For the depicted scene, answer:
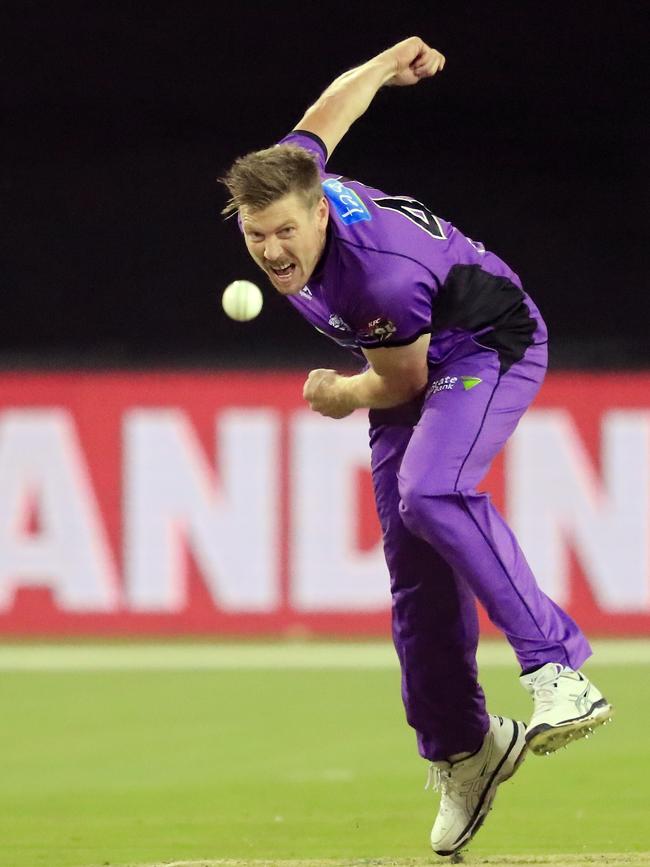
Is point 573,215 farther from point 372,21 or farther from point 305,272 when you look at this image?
point 305,272

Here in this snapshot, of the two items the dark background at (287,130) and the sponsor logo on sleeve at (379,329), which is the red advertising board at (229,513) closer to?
the dark background at (287,130)

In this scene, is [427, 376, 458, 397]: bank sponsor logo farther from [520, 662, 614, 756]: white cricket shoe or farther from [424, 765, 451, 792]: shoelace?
[424, 765, 451, 792]: shoelace

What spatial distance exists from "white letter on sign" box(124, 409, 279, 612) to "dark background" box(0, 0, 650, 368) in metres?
3.08

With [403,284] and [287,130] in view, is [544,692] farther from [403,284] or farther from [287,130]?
[287,130]

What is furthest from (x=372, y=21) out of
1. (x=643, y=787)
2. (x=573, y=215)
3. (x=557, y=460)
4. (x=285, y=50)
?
(x=643, y=787)

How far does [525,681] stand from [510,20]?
469 inches

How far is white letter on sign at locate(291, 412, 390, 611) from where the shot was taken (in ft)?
A: 37.1

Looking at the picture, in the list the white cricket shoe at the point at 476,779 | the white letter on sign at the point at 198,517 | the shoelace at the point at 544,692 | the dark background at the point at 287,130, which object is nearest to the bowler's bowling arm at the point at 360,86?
the shoelace at the point at 544,692

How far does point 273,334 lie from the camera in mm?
13969

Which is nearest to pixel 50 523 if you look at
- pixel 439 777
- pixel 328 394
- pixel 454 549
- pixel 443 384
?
pixel 439 777

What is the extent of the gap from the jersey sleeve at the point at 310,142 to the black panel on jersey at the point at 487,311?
0.58m

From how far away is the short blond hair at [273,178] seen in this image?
4.40 meters

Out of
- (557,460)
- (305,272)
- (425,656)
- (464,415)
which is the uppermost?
(305,272)

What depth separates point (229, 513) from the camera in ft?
36.9
